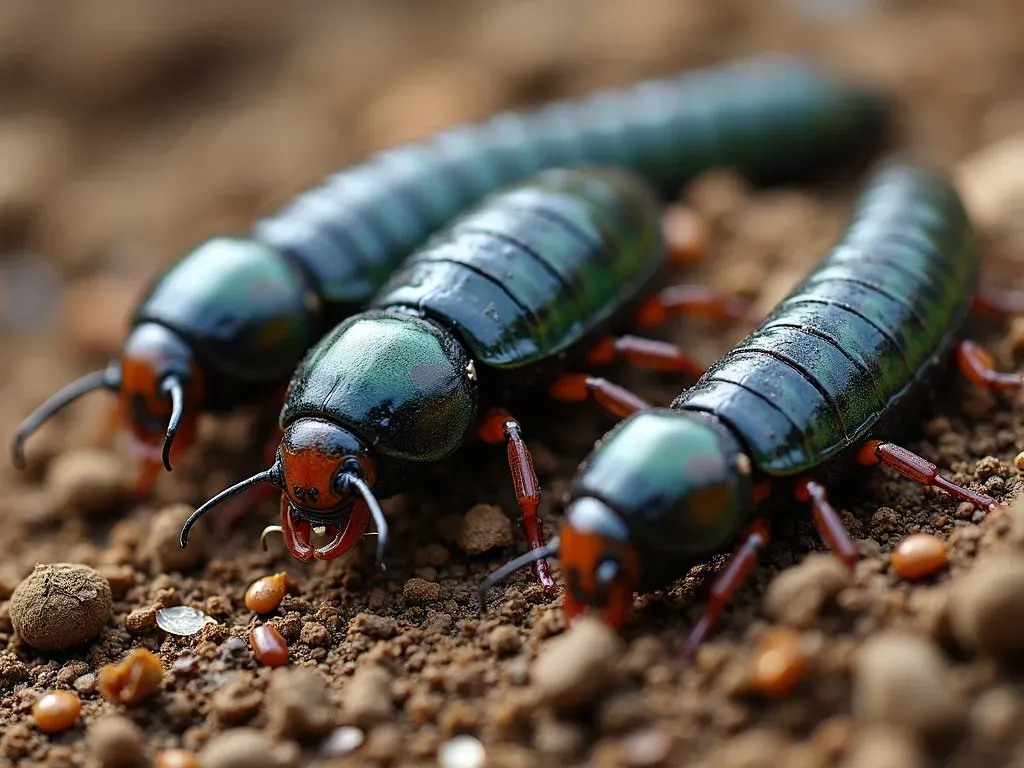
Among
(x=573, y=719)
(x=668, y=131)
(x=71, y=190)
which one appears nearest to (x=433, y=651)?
(x=573, y=719)

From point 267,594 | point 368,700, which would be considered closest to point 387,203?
point 267,594

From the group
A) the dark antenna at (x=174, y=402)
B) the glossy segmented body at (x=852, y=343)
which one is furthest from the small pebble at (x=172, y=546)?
the glossy segmented body at (x=852, y=343)

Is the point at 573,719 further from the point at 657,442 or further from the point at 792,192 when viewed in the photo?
the point at 792,192

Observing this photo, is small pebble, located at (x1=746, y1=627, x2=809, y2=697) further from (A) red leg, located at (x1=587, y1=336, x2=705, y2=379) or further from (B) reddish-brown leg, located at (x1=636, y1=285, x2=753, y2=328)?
(B) reddish-brown leg, located at (x1=636, y1=285, x2=753, y2=328)

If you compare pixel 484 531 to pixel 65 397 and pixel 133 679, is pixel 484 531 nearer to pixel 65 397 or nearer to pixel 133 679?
pixel 133 679

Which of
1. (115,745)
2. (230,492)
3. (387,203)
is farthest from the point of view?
(387,203)
